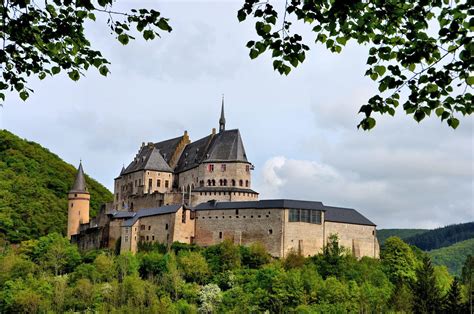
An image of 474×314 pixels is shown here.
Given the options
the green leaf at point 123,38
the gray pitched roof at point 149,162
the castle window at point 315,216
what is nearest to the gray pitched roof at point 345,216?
the castle window at point 315,216

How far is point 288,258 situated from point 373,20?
53426 mm

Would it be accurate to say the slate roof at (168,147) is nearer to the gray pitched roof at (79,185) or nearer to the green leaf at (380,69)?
the gray pitched roof at (79,185)

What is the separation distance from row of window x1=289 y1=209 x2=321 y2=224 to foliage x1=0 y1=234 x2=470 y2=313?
2588 mm

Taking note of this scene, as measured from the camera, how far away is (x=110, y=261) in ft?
207

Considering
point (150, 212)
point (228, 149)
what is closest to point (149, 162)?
point (228, 149)

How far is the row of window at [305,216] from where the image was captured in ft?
207

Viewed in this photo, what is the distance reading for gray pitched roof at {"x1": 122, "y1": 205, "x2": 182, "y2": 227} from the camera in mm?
64312

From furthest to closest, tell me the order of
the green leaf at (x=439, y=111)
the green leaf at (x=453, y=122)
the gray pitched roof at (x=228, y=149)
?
1. the gray pitched roof at (x=228, y=149)
2. the green leaf at (x=439, y=111)
3. the green leaf at (x=453, y=122)

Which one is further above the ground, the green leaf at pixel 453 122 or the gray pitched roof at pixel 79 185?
the gray pitched roof at pixel 79 185

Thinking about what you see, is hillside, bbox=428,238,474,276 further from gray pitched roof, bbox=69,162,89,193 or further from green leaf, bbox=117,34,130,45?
green leaf, bbox=117,34,130,45

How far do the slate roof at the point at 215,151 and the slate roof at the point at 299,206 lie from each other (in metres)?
6.10

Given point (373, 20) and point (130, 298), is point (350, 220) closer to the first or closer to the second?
point (130, 298)

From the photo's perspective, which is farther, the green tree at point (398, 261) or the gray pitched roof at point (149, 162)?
A: the gray pitched roof at point (149, 162)

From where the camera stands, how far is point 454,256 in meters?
154
